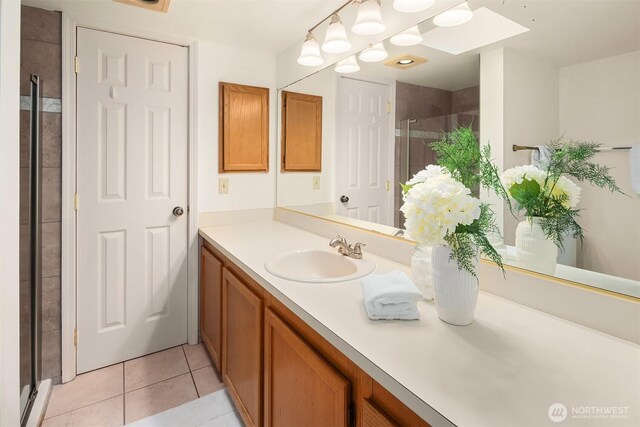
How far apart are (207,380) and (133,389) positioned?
0.40m

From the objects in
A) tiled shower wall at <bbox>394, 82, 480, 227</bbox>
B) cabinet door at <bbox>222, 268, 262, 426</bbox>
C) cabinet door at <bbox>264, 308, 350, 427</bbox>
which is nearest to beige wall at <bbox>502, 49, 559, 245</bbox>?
tiled shower wall at <bbox>394, 82, 480, 227</bbox>

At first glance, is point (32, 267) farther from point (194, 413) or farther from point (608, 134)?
point (608, 134)

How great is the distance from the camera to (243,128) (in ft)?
7.91

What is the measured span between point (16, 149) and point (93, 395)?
1.43 metres

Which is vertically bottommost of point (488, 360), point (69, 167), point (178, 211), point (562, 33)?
point (488, 360)

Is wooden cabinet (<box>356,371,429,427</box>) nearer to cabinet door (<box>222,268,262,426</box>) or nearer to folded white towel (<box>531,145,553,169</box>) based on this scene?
cabinet door (<box>222,268,262,426</box>)

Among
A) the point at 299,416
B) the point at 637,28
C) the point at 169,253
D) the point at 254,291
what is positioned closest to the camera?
the point at 637,28

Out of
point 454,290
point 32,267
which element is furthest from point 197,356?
point 454,290

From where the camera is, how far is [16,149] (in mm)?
1146

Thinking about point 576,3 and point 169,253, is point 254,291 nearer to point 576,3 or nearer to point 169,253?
point 169,253

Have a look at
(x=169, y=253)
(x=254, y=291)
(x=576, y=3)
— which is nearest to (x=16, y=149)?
(x=254, y=291)

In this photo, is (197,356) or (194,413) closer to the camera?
(194,413)

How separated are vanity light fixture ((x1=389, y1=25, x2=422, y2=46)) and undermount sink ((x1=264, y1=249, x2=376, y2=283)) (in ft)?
3.15

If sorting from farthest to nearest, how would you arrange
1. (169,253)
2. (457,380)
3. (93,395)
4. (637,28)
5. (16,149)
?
(169,253)
(93,395)
(16,149)
(637,28)
(457,380)
